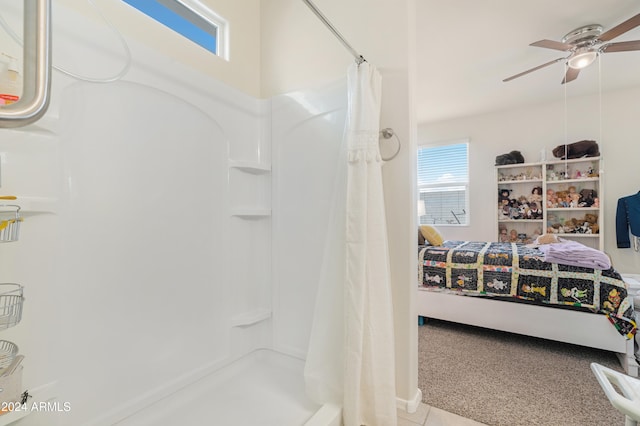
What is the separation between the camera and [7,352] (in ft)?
3.05

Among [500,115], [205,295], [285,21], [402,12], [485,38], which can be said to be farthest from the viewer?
[500,115]

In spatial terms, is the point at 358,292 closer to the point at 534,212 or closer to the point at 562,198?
the point at 534,212

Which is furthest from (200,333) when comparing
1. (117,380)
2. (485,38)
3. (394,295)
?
(485,38)

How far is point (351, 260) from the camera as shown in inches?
52.0

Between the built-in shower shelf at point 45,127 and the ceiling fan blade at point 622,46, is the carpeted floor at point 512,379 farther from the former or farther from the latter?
the ceiling fan blade at point 622,46

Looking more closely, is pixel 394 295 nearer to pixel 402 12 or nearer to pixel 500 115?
pixel 402 12

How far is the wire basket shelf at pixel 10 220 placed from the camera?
2.92ft

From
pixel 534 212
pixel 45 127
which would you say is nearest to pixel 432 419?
pixel 45 127

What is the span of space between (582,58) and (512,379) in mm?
2716

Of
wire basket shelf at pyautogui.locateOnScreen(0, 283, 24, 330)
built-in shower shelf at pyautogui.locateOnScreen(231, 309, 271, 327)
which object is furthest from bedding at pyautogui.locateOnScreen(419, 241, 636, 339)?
wire basket shelf at pyautogui.locateOnScreen(0, 283, 24, 330)

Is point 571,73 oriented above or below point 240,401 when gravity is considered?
above

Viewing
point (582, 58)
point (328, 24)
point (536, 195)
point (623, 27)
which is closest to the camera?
point (328, 24)

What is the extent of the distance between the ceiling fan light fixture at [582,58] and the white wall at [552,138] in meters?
1.53

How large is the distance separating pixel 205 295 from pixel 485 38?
305 cm
